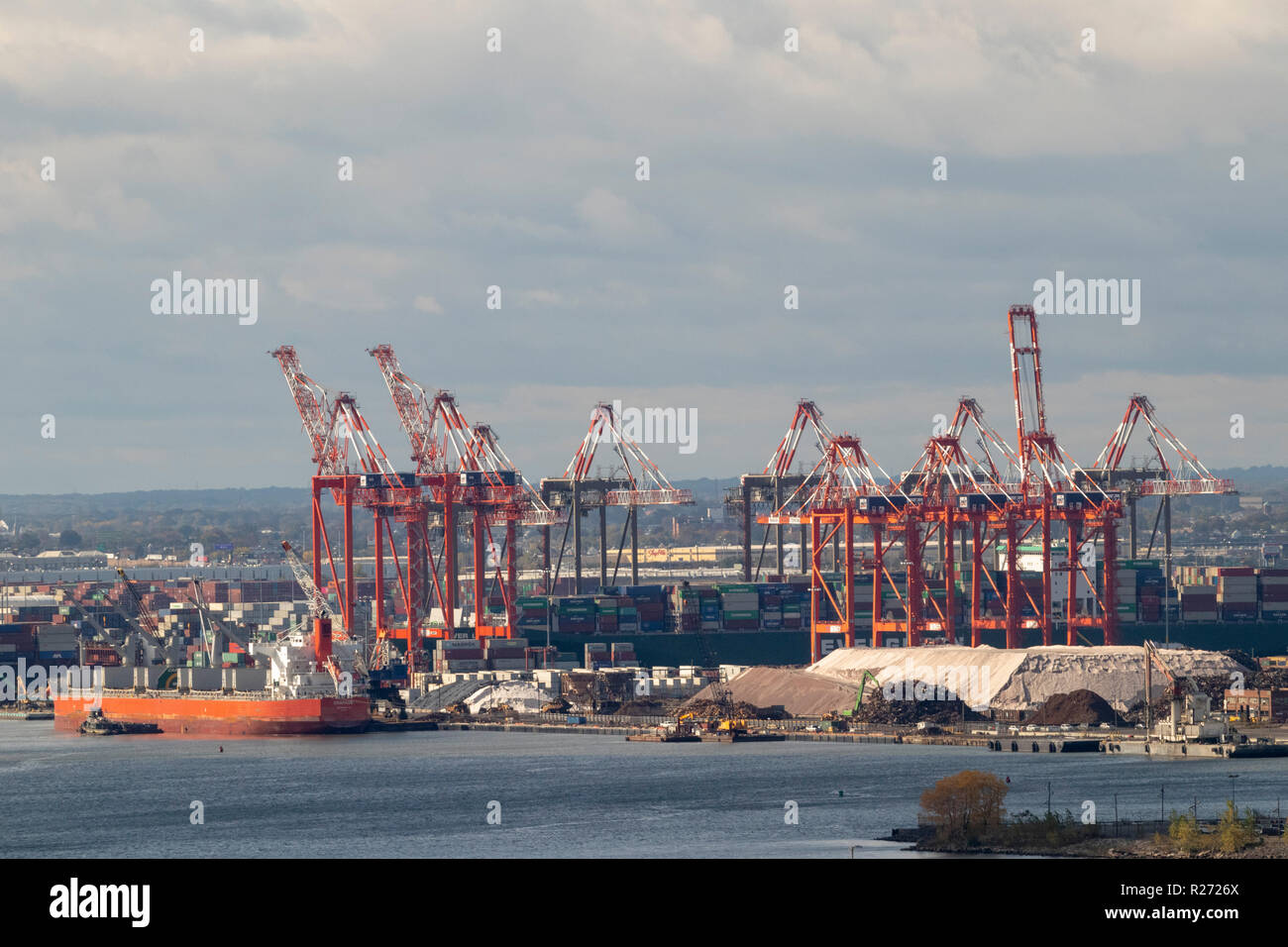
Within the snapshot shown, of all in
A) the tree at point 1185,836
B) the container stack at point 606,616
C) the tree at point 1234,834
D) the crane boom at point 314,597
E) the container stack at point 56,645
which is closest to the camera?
the tree at point 1234,834

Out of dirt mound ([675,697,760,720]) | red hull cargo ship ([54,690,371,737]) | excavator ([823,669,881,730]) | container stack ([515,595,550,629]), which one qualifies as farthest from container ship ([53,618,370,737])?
excavator ([823,669,881,730])

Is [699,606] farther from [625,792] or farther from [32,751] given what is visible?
[625,792]

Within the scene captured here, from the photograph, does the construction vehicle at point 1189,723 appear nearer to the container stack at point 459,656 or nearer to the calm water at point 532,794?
the calm water at point 532,794

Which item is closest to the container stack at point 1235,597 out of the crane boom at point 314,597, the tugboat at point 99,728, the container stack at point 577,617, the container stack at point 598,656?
the container stack at point 577,617

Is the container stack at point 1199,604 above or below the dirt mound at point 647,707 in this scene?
above

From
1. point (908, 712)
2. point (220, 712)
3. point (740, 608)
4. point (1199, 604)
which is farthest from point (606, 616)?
point (908, 712)

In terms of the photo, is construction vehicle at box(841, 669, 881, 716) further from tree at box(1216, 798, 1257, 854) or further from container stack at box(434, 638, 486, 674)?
tree at box(1216, 798, 1257, 854)
